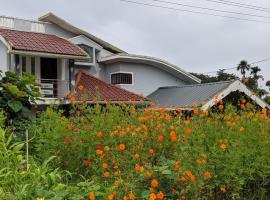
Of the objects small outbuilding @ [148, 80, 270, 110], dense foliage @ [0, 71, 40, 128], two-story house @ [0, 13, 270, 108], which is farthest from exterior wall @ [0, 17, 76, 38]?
dense foliage @ [0, 71, 40, 128]

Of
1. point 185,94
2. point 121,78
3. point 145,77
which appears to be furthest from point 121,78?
point 185,94

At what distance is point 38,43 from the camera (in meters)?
18.5

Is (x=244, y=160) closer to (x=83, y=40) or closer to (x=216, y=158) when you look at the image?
(x=216, y=158)

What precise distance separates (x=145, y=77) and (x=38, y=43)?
23.9ft

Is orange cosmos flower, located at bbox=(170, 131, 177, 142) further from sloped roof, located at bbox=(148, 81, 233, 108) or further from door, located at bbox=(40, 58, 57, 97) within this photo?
sloped roof, located at bbox=(148, 81, 233, 108)

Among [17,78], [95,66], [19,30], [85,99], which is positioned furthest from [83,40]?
[85,99]

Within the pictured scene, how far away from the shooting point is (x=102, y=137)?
434 centimetres

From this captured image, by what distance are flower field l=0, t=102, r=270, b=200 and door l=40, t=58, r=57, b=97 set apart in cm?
1387

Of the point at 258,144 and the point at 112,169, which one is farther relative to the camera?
the point at 258,144

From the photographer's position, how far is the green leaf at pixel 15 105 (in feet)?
19.8

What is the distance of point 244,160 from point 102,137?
1.29 meters

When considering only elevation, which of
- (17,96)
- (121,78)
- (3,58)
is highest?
(3,58)

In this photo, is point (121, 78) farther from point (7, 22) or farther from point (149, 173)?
point (149, 173)

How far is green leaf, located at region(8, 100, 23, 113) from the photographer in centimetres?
603
